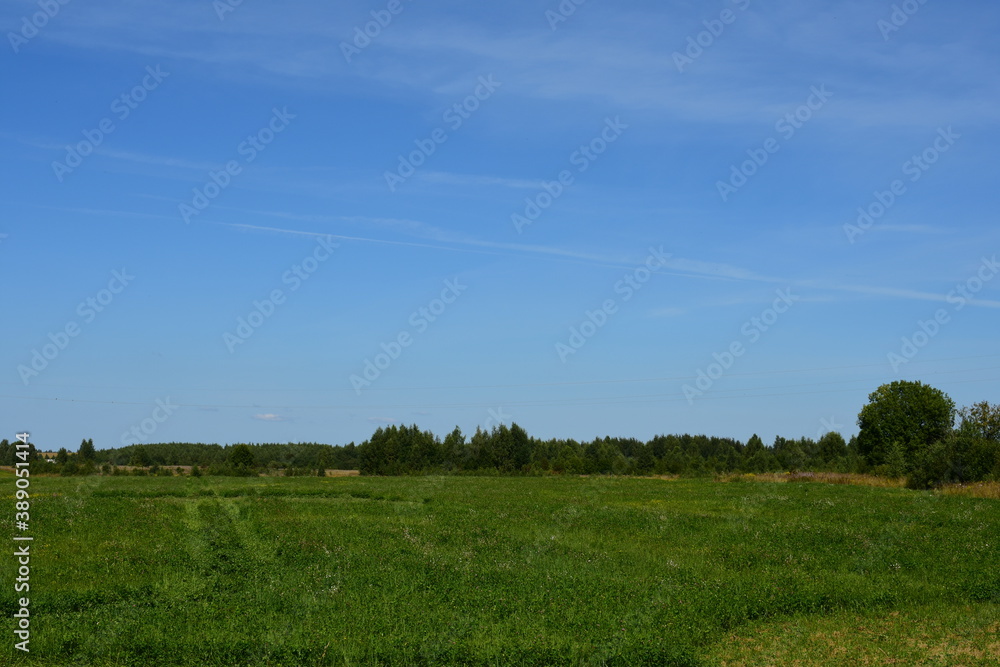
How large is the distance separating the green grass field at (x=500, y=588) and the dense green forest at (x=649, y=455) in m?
22.8

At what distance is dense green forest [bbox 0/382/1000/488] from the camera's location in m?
48.7

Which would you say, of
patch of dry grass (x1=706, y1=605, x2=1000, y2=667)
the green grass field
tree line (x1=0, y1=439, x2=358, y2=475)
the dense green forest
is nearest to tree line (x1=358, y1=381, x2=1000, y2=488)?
the dense green forest

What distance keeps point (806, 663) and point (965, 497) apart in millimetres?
30937

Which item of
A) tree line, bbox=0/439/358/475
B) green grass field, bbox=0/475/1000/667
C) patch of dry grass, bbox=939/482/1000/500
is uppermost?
tree line, bbox=0/439/358/475

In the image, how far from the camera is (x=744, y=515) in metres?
29.4

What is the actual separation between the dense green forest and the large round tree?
0.34ft

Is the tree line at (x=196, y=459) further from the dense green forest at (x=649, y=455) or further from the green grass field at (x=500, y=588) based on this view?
Result: the green grass field at (x=500, y=588)

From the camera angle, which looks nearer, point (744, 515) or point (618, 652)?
point (618, 652)

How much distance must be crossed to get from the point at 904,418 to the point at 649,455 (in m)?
37.7

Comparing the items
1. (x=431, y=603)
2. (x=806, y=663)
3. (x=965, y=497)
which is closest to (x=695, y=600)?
(x=806, y=663)

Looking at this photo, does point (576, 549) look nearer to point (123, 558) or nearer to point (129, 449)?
point (123, 558)

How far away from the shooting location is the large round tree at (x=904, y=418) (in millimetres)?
78875

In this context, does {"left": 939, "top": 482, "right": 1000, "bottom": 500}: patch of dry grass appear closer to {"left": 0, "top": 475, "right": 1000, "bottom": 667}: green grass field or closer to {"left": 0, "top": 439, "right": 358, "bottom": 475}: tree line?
{"left": 0, "top": 475, "right": 1000, "bottom": 667}: green grass field

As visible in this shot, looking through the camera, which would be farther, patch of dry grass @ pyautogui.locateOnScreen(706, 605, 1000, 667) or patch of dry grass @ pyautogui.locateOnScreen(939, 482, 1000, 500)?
patch of dry grass @ pyautogui.locateOnScreen(939, 482, 1000, 500)
